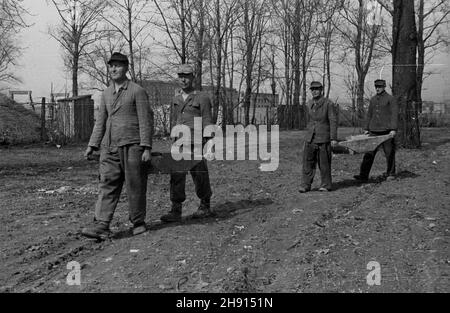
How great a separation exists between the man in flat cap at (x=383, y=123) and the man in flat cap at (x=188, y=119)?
404 centimetres

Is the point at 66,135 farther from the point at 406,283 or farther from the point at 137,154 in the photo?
the point at 406,283

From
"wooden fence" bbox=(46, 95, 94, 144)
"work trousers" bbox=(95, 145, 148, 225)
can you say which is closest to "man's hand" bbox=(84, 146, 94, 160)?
"work trousers" bbox=(95, 145, 148, 225)

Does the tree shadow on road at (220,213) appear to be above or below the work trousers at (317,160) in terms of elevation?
below

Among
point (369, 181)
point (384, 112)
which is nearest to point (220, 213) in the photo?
point (369, 181)

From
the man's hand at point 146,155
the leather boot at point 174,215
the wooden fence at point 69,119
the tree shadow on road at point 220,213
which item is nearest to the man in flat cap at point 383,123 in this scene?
the tree shadow on road at point 220,213

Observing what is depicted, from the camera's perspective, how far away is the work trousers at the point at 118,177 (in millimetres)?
6242

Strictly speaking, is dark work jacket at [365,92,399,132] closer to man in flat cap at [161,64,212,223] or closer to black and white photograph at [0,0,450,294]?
black and white photograph at [0,0,450,294]

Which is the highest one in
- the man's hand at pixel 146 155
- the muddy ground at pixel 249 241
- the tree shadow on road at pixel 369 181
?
the man's hand at pixel 146 155

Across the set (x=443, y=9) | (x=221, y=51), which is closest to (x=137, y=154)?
(x=221, y=51)

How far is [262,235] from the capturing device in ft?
20.9

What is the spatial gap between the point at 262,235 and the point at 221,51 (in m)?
26.1

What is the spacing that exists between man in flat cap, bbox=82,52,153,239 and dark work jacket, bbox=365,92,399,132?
5383mm

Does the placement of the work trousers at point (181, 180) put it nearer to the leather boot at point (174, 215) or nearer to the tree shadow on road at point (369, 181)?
the leather boot at point (174, 215)

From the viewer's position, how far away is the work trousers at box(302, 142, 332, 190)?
30.0 feet
